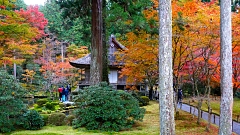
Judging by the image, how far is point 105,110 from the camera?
32.6ft

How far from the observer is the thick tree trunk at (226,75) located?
6.77m

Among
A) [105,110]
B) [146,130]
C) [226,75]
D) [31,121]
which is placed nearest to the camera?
[226,75]

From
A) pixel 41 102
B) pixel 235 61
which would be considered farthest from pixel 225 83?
pixel 41 102

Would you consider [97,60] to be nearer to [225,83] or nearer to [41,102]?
[225,83]

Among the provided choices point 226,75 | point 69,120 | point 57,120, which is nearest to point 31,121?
point 57,120

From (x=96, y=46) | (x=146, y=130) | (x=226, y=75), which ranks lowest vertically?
(x=146, y=130)

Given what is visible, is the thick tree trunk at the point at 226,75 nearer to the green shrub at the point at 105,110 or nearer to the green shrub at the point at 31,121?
the green shrub at the point at 105,110

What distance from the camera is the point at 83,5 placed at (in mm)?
13961

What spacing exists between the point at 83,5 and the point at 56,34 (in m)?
23.4

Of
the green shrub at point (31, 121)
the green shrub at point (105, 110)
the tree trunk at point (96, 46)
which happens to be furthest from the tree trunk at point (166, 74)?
the green shrub at point (31, 121)

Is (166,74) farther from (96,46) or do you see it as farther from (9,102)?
(9,102)

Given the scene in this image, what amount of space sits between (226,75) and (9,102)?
8.86m

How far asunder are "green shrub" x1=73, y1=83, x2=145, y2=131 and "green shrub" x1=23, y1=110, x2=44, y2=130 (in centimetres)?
187

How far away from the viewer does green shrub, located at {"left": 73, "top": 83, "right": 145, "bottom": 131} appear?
9.95 meters
